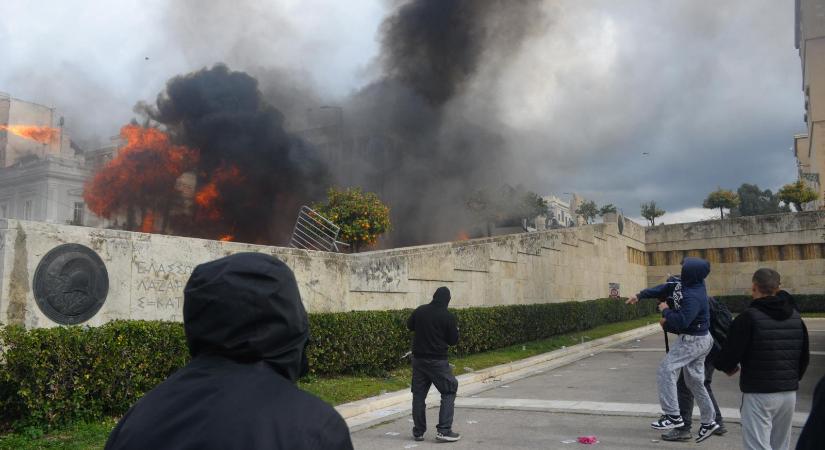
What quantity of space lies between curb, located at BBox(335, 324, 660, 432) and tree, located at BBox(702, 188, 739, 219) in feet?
98.9

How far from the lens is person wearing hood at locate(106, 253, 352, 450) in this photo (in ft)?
4.49

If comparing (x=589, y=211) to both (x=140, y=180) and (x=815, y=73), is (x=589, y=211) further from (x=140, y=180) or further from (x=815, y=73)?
(x=140, y=180)

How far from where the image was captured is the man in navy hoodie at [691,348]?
6117 mm

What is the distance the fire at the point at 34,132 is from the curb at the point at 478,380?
24848mm

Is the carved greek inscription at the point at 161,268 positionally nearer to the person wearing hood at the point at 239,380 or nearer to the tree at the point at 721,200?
the person wearing hood at the point at 239,380

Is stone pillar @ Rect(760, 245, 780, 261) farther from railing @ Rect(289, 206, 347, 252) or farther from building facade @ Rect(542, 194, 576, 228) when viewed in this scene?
building facade @ Rect(542, 194, 576, 228)

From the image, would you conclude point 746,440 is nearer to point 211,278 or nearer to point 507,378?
point 211,278

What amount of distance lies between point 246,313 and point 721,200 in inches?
1921

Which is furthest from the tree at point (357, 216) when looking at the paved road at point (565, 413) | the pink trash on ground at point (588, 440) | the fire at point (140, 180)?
the pink trash on ground at point (588, 440)

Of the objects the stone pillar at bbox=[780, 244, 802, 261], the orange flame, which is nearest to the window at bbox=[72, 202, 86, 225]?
the orange flame

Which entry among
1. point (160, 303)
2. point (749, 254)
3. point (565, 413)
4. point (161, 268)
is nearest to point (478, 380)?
point (565, 413)

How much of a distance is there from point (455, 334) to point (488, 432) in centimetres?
115

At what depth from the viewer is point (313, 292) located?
11461 millimetres

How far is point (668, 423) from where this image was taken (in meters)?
6.36
